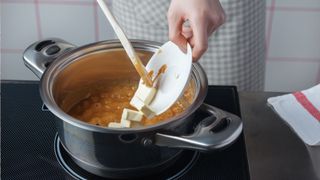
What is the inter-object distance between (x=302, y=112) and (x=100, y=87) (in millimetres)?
317

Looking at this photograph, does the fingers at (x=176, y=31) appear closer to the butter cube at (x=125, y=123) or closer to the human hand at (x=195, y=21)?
the human hand at (x=195, y=21)

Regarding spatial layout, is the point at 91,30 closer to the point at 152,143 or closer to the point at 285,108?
the point at 285,108

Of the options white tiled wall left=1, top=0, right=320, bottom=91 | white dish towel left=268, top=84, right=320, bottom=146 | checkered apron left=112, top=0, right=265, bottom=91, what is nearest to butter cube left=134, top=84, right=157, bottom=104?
white dish towel left=268, top=84, right=320, bottom=146

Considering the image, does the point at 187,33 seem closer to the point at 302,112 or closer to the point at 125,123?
the point at 125,123

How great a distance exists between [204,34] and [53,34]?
765 mm

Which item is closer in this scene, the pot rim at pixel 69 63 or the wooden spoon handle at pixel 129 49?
the pot rim at pixel 69 63

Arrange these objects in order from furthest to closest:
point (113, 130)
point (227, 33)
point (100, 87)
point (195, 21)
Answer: point (227, 33) → point (100, 87) → point (195, 21) → point (113, 130)

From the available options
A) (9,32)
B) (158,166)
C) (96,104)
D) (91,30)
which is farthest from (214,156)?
(9,32)

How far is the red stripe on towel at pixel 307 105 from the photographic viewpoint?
79cm

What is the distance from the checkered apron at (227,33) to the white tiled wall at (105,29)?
0.79ft

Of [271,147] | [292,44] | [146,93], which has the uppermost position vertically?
[146,93]

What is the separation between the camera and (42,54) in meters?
0.69

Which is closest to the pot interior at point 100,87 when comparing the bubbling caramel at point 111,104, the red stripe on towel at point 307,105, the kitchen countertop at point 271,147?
the bubbling caramel at point 111,104

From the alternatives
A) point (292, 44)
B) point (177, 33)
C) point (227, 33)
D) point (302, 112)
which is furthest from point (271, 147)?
point (292, 44)
